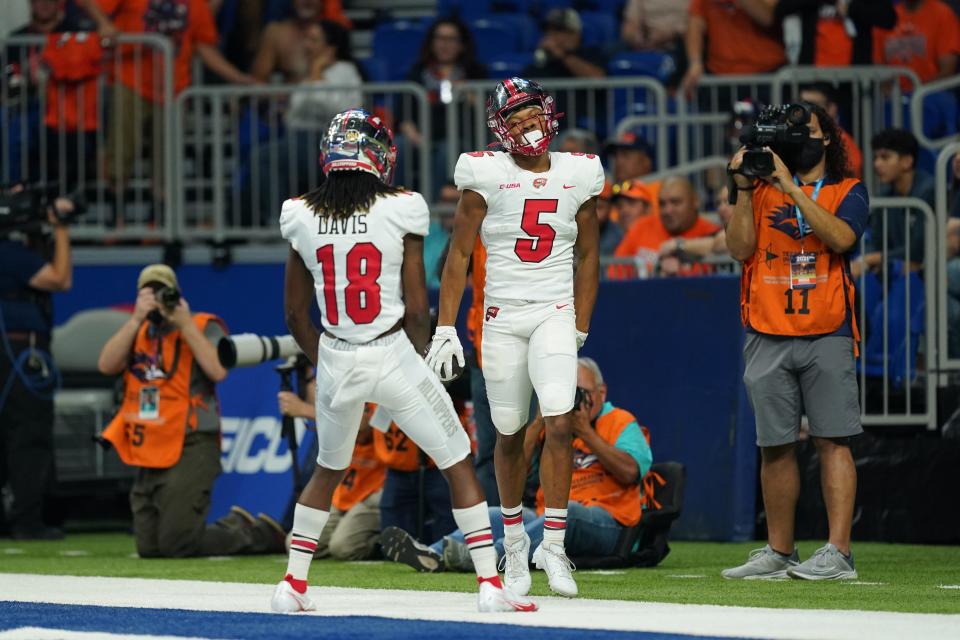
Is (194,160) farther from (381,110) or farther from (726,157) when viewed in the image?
(726,157)

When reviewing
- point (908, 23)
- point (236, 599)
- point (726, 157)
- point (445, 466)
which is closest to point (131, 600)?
point (236, 599)

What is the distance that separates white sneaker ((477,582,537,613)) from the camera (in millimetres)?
6188

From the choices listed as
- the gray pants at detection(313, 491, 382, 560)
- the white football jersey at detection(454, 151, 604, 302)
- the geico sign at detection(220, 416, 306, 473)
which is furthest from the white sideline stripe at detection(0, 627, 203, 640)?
the geico sign at detection(220, 416, 306, 473)

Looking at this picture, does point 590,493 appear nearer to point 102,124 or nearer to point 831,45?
point 831,45

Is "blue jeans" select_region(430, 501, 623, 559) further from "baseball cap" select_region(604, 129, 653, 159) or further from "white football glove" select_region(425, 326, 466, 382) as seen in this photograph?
"baseball cap" select_region(604, 129, 653, 159)

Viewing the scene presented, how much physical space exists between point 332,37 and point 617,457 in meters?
6.41

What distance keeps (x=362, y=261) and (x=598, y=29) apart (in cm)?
919

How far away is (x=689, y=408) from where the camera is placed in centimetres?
1047

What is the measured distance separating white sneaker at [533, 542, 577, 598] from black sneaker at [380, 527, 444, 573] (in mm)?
1220

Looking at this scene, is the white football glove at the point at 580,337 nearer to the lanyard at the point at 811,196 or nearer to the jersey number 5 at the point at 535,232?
the jersey number 5 at the point at 535,232

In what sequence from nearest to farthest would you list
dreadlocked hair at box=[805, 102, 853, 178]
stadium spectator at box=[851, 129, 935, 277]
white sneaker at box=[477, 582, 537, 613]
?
white sneaker at box=[477, 582, 537, 613] → dreadlocked hair at box=[805, 102, 853, 178] → stadium spectator at box=[851, 129, 935, 277]

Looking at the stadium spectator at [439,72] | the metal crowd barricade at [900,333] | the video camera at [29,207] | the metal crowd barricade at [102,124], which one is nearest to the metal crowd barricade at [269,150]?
the stadium spectator at [439,72]

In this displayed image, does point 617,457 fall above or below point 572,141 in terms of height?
below

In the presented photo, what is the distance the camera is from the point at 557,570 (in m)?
7.10
